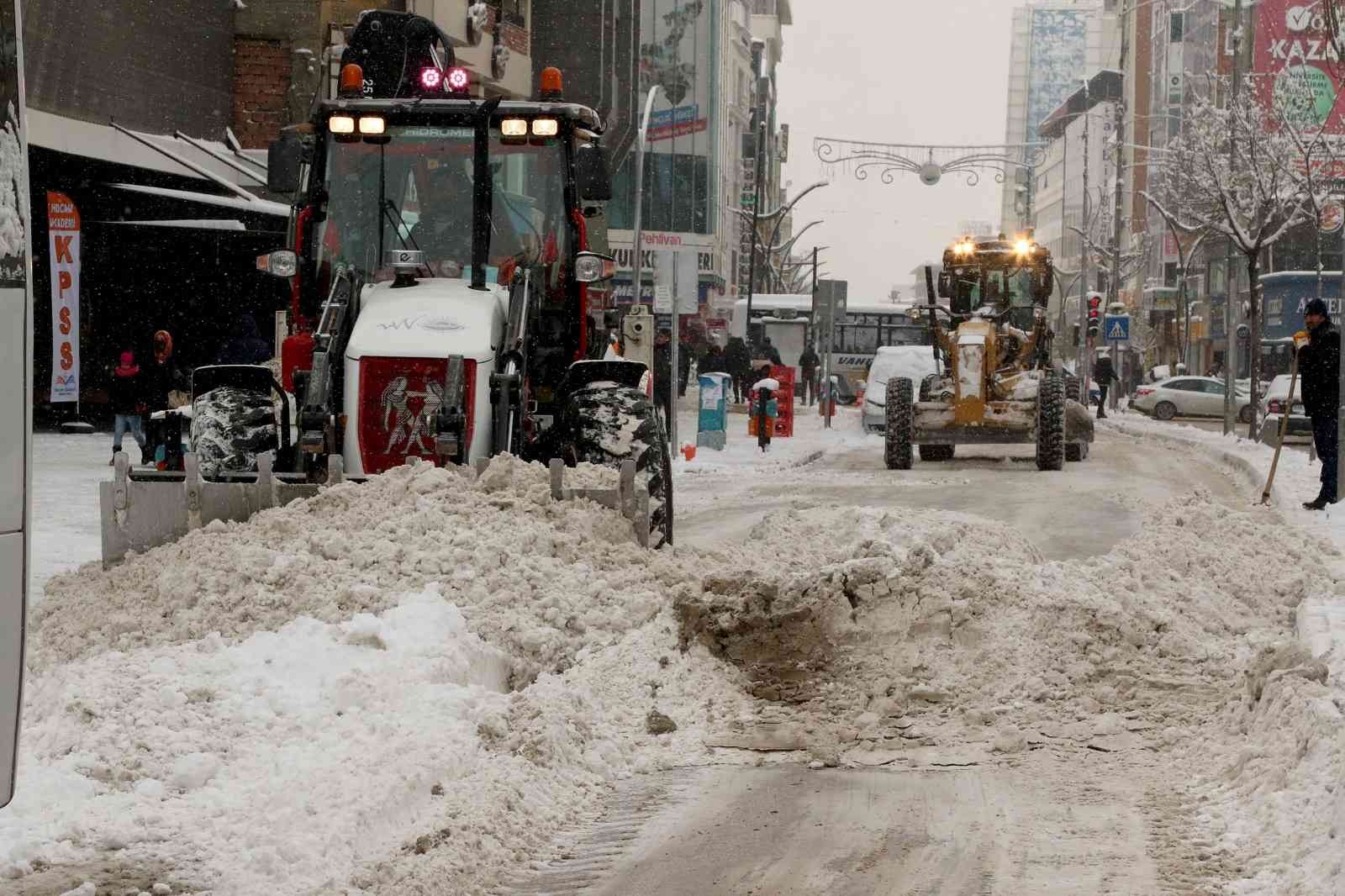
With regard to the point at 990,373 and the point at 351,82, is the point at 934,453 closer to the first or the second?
the point at 990,373

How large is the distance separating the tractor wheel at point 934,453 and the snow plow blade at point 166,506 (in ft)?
59.3

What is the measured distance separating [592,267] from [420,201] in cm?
109

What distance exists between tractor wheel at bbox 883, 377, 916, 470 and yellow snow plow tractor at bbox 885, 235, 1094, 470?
11 millimetres

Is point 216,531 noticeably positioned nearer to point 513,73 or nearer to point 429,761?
point 429,761

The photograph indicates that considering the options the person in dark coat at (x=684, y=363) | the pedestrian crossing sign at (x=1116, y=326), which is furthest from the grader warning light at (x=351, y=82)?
the pedestrian crossing sign at (x=1116, y=326)

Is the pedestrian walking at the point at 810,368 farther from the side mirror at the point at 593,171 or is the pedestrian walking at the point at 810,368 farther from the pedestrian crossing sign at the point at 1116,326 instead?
the side mirror at the point at 593,171

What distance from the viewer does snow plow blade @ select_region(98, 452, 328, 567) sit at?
9.34m

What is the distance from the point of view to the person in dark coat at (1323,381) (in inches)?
698

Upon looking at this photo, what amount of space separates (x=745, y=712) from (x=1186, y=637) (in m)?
2.43

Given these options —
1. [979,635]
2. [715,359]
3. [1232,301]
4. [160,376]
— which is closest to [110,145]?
[160,376]

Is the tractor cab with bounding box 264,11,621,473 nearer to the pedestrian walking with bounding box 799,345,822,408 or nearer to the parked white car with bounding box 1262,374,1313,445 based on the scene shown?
the parked white car with bounding box 1262,374,1313,445

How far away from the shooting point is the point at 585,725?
7.00 m

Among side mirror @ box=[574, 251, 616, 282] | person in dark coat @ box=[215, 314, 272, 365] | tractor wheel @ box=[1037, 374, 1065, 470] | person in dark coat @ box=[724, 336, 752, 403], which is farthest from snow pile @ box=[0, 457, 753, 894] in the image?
person in dark coat @ box=[724, 336, 752, 403]

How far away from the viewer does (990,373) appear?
2458cm
